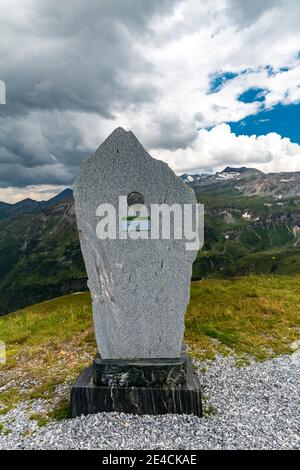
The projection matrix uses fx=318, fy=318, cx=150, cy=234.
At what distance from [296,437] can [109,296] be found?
21.6ft

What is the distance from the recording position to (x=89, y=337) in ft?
54.0

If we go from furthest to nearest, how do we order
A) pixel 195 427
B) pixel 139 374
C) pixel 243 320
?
pixel 243 320 < pixel 139 374 < pixel 195 427

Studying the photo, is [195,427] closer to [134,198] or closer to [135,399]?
[135,399]

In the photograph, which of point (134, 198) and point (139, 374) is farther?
point (134, 198)

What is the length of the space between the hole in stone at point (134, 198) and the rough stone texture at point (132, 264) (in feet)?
0.64

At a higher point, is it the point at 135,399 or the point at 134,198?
Result: the point at 134,198

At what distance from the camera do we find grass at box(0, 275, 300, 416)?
39.8ft

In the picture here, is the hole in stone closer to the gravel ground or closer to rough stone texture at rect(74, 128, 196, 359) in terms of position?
rough stone texture at rect(74, 128, 196, 359)

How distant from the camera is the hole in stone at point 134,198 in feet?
34.5

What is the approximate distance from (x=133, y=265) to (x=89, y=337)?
7.75 meters

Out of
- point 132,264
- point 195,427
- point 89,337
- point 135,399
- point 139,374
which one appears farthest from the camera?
point 89,337

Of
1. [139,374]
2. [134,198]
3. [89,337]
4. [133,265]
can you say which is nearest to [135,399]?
[139,374]

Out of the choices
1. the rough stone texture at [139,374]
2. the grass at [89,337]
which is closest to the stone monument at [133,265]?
the rough stone texture at [139,374]

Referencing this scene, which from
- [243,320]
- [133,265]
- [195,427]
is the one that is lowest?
[195,427]
